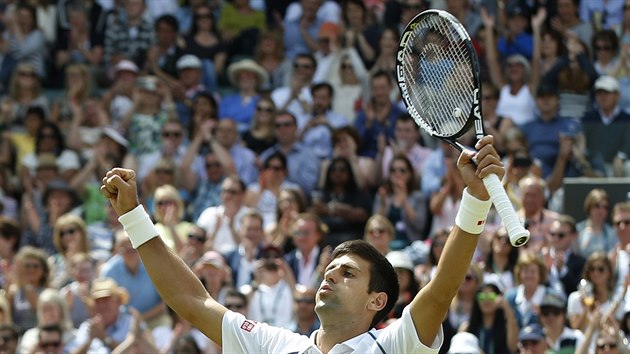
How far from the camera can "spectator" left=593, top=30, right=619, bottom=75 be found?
603 inches

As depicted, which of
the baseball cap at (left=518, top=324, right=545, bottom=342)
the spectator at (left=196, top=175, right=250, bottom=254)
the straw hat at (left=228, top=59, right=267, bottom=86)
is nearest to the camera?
the baseball cap at (left=518, top=324, right=545, bottom=342)

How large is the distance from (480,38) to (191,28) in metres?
3.81

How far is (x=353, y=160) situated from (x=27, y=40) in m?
5.52

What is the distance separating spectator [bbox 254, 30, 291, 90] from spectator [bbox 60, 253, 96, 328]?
183 inches

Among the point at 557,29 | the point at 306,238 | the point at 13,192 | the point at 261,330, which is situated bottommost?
the point at 13,192

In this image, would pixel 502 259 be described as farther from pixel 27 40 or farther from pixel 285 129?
pixel 27 40

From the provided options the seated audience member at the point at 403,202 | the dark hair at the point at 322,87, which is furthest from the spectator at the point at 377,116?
the seated audience member at the point at 403,202

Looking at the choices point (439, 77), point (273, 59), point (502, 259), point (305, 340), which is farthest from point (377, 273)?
point (273, 59)

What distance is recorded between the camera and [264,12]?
18156 millimetres

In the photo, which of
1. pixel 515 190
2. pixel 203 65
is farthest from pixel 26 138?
pixel 515 190

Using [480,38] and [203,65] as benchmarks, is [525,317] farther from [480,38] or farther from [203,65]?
[203,65]

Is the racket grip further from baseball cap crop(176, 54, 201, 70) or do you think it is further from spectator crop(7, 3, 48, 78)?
spectator crop(7, 3, 48, 78)

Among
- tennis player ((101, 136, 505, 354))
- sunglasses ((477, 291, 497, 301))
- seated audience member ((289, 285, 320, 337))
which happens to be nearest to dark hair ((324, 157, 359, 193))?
seated audience member ((289, 285, 320, 337))

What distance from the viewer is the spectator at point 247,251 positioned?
41.4 ft
